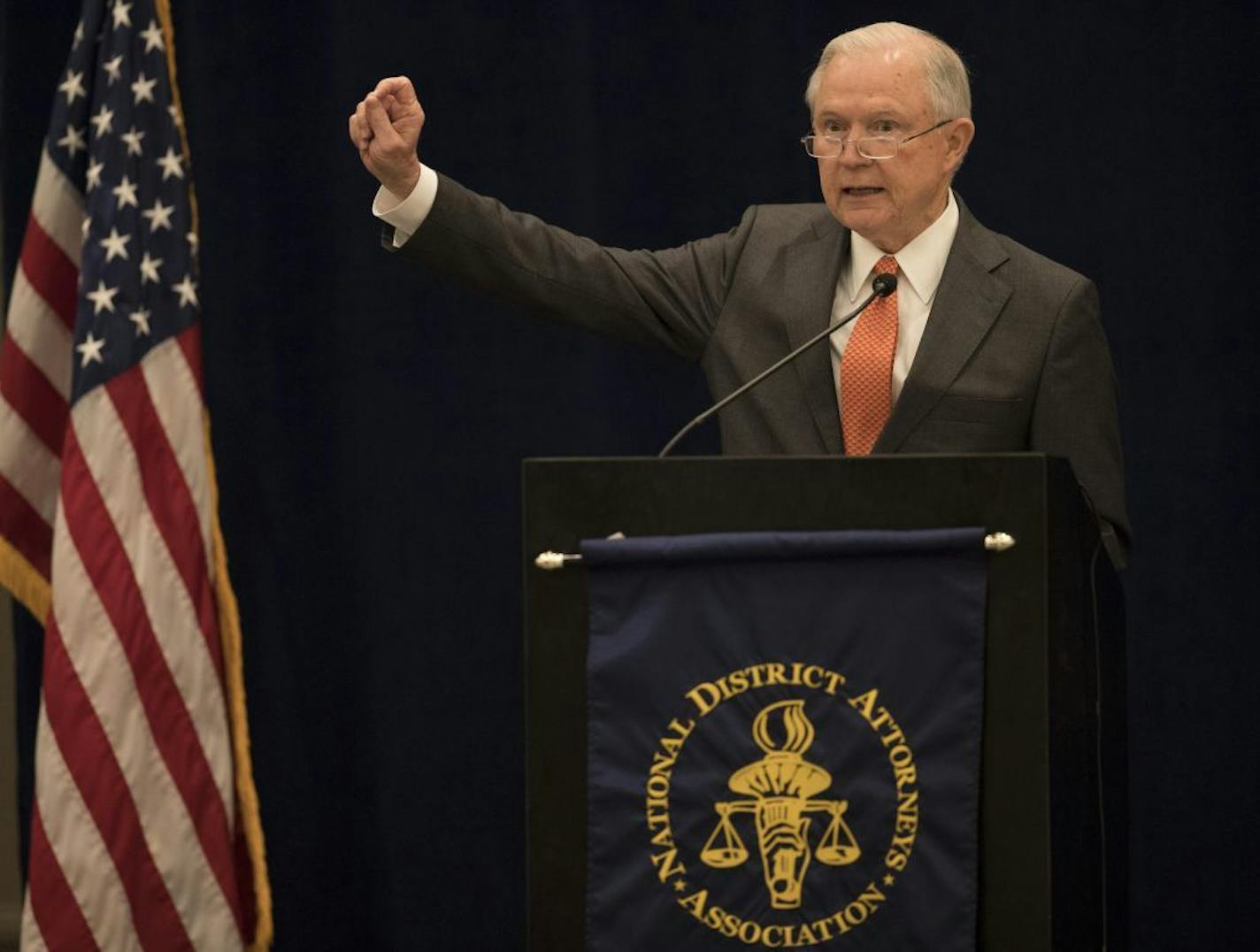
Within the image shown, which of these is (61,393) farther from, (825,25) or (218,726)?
(825,25)

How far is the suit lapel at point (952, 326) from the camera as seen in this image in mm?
2234

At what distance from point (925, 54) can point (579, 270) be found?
56 cm

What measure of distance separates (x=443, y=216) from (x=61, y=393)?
113cm

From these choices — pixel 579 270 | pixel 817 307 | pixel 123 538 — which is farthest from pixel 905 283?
pixel 123 538

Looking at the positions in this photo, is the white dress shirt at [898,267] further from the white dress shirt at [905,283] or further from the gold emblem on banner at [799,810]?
the gold emblem on banner at [799,810]

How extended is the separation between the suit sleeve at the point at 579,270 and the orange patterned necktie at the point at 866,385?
0.30 metres

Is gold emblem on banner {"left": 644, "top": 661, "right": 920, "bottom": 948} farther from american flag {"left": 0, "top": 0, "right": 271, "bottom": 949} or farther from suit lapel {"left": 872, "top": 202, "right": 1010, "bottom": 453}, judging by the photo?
american flag {"left": 0, "top": 0, "right": 271, "bottom": 949}

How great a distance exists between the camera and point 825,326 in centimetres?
235

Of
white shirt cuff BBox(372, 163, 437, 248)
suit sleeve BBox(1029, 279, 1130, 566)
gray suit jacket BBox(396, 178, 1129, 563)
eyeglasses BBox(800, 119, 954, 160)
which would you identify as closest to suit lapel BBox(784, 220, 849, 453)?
gray suit jacket BBox(396, 178, 1129, 563)

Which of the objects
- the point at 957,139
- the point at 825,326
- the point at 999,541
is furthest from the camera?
the point at 957,139

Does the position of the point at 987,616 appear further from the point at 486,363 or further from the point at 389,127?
the point at 486,363

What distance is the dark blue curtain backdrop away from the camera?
11.7ft

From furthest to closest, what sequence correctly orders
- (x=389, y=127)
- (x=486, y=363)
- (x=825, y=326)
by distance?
1. (x=486, y=363)
2. (x=825, y=326)
3. (x=389, y=127)

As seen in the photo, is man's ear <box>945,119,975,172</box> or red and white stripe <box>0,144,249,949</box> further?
red and white stripe <box>0,144,249,949</box>
